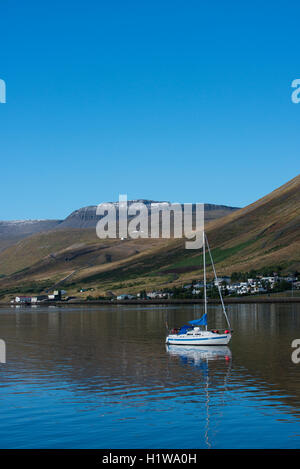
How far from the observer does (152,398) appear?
47438mm

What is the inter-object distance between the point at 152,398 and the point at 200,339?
39.5m

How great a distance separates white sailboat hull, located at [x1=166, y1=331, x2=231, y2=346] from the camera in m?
85.1

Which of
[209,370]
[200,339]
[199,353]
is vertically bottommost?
[199,353]

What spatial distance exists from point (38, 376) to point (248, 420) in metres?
27.1

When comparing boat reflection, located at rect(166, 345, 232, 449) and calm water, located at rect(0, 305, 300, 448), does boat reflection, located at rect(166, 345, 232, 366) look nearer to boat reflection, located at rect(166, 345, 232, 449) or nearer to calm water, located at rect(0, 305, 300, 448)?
boat reflection, located at rect(166, 345, 232, 449)

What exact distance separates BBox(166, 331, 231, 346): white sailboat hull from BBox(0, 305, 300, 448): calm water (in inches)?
69.8

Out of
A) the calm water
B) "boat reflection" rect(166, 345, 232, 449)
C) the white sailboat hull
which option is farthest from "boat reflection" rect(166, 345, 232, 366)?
the white sailboat hull

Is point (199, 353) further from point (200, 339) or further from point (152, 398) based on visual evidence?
point (152, 398)

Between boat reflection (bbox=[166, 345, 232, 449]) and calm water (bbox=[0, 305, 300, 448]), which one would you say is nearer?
calm water (bbox=[0, 305, 300, 448])

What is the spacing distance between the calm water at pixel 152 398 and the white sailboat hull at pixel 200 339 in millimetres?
1772

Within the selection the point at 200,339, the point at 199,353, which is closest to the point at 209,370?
the point at 199,353

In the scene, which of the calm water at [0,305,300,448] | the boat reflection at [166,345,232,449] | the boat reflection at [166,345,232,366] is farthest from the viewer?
the boat reflection at [166,345,232,366]
